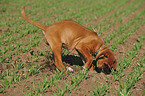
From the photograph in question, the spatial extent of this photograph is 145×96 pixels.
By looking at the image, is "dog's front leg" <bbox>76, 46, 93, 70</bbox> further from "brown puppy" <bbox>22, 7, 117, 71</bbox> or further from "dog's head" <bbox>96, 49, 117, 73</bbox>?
"dog's head" <bbox>96, 49, 117, 73</bbox>

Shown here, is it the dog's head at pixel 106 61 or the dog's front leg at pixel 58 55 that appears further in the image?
the dog's front leg at pixel 58 55

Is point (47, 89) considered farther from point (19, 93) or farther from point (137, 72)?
point (137, 72)

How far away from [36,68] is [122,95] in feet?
7.45

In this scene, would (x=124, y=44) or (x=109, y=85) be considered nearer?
(x=109, y=85)

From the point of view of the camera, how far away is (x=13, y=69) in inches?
156

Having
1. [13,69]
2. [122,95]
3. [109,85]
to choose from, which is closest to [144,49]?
[109,85]

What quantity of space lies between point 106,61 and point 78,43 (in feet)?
3.07

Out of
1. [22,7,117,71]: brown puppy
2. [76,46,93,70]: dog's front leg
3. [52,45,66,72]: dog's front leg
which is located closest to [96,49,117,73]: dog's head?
[22,7,117,71]: brown puppy

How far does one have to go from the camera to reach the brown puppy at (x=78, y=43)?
391cm

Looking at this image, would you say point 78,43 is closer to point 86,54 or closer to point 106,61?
point 86,54

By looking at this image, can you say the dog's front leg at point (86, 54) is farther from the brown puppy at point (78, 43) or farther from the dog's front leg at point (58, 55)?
the dog's front leg at point (58, 55)

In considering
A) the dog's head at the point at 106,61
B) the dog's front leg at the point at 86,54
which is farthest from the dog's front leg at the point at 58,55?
the dog's head at the point at 106,61

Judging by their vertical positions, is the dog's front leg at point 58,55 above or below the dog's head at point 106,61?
above

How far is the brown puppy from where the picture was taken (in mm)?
3912
